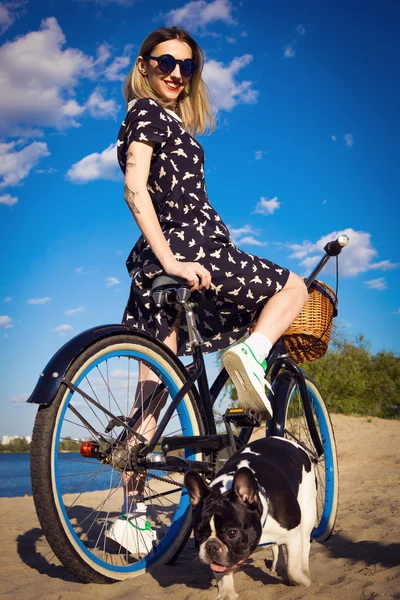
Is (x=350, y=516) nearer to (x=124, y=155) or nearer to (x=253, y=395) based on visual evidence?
(x=253, y=395)

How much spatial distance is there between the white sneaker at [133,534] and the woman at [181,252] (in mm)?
54

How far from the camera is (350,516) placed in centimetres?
443

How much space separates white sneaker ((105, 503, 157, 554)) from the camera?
271cm

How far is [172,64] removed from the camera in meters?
3.16

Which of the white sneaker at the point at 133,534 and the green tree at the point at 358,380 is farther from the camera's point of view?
the green tree at the point at 358,380

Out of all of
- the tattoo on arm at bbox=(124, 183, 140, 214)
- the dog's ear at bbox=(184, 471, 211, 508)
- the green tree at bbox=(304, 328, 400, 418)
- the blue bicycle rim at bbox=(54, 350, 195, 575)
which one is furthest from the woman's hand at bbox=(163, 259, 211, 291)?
the green tree at bbox=(304, 328, 400, 418)

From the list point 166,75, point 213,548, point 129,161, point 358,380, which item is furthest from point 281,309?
point 358,380

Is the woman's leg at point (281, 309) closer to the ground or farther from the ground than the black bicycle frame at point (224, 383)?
farther from the ground

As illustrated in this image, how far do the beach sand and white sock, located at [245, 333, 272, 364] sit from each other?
975 millimetres

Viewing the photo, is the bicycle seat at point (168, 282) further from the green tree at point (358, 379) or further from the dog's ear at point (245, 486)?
the green tree at point (358, 379)

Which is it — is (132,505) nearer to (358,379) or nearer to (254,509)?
(254,509)

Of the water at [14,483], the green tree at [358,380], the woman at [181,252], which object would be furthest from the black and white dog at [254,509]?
the green tree at [358,380]

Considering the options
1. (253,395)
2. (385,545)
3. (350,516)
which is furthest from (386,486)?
(253,395)

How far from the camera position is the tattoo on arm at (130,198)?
2727 millimetres
